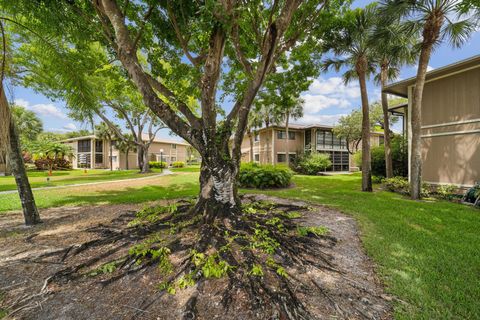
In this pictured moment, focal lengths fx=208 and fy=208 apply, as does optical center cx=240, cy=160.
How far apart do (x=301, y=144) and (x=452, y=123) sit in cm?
1781

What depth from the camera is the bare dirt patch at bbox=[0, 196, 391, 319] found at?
2.40 meters

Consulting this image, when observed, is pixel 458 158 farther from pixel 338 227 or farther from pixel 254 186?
pixel 254 186

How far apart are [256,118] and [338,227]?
20.7 metres

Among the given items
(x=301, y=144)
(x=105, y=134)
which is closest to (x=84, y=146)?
(x=105, y=134)

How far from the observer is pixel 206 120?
4.76m

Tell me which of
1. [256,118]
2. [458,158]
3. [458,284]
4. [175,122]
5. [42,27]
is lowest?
[458,284]

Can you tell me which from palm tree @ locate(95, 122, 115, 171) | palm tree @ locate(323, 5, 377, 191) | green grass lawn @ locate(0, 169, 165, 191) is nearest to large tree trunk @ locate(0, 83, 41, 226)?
green grass lawn @ locate(0, 169, 165, 191)

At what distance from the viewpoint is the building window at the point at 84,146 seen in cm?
3638

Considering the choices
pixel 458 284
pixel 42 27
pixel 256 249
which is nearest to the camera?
pixel 458 284

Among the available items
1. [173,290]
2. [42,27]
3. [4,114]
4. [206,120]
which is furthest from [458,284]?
[42,27]

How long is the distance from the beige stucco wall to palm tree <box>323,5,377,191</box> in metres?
3.06

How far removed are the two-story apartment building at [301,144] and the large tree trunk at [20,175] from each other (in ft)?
71.9

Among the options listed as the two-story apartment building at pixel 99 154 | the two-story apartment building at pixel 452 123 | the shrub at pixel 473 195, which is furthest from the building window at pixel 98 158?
the shrub at pixel 473 195

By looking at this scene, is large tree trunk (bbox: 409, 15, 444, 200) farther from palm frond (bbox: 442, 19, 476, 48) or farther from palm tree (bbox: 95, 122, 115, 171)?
palm tree (bbox: 95, 122, 115, 171)
